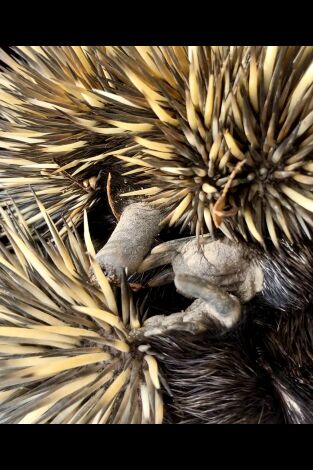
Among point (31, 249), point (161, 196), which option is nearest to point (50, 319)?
point (31, 249)

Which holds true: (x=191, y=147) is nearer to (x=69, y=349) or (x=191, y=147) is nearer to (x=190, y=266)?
(x=190, y=266)

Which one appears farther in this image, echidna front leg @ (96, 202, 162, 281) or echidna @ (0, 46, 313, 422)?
echidna front leg @ (96, 202, 162, 281)

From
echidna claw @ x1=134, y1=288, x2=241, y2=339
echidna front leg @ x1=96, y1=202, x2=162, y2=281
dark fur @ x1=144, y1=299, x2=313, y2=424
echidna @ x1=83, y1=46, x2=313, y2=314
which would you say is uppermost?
echidna @ x1=83, y1=46, x2=313, y2=314

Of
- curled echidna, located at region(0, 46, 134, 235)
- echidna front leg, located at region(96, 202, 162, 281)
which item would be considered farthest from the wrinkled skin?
curled echidna, located at region(0, 46, 134, 235)

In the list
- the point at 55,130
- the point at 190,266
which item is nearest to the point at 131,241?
the point at 190,266

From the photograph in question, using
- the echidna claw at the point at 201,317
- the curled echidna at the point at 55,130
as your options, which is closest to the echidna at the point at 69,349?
the echidna claw at the point at 201,317

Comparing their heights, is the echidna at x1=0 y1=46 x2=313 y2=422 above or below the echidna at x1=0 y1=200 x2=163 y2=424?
above

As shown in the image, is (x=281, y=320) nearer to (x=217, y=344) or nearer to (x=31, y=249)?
(x=217, y=344)

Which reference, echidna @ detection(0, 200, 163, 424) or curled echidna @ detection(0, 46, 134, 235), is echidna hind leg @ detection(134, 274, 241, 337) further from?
curled echidna @ detection(0, 46, 134, 235)
